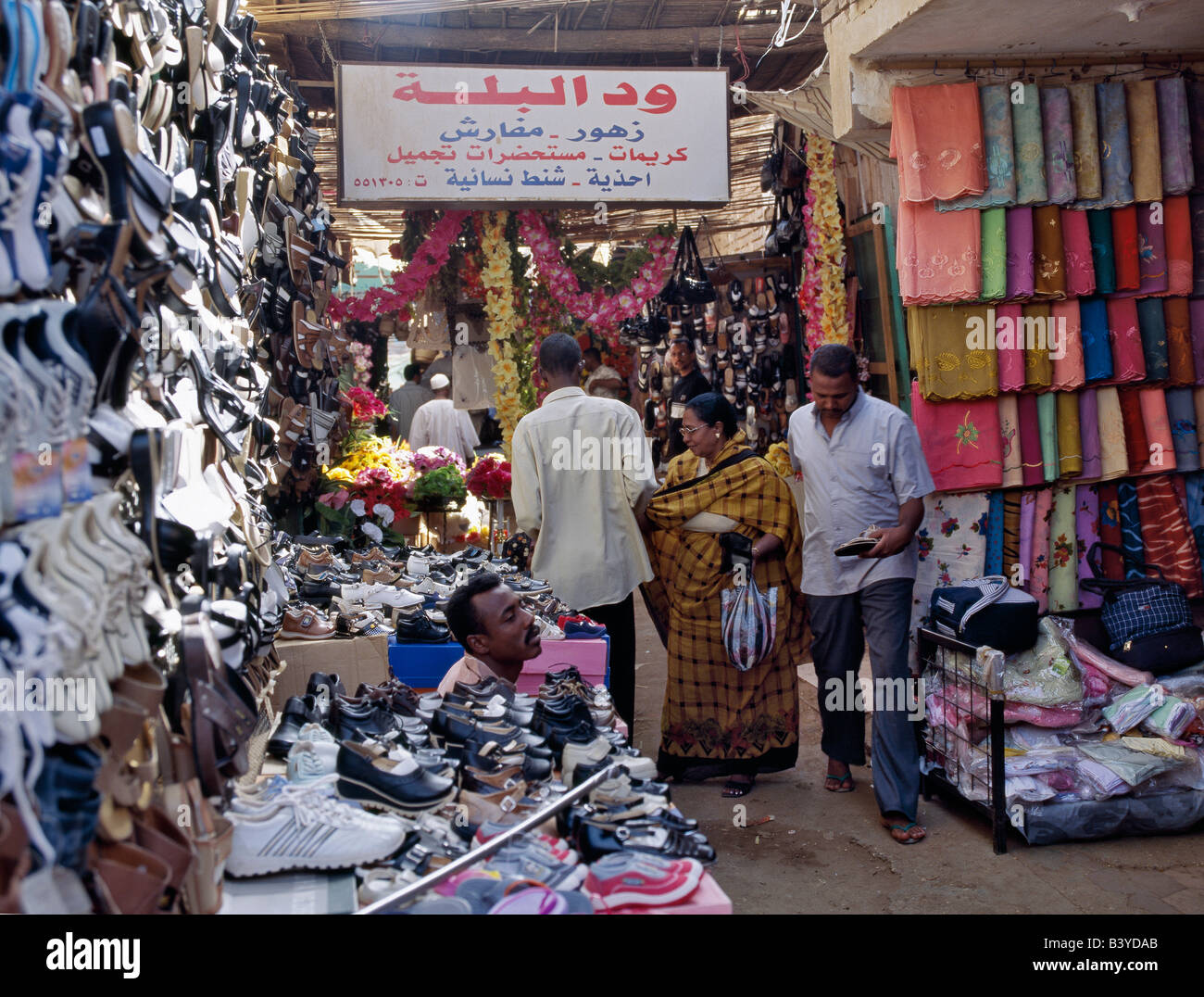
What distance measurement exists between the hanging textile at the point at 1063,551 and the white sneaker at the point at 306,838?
3303mm

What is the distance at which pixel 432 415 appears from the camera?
9273 mm

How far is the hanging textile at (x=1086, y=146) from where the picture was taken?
14.2ft

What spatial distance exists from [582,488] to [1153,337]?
7.45 feet

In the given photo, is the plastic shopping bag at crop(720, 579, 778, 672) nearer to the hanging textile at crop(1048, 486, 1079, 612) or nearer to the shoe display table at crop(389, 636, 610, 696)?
the shoe display table at crop(389, 636, 610, 696)

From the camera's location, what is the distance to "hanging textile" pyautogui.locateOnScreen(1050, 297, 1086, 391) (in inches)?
172

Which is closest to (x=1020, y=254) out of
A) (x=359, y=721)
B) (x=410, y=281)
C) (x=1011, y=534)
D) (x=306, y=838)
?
(x=1011, y=534)

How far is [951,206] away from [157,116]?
119 inches

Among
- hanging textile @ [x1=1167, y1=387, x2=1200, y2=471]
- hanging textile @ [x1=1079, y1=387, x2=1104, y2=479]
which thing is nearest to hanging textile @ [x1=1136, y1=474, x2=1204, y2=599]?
hanging textile @ [x1=1167, y1=387, x2=1200, y2=471]

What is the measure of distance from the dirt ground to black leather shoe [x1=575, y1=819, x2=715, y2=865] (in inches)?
61.4

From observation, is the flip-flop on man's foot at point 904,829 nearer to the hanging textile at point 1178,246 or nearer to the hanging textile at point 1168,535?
the hanging textile at point 1168,535

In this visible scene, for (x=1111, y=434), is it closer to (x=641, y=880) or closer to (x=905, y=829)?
(x=905, y=829)

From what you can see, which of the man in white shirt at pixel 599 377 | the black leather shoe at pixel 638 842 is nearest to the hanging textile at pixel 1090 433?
the black leather shoe at pixel 638 842

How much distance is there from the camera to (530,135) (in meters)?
6.18
